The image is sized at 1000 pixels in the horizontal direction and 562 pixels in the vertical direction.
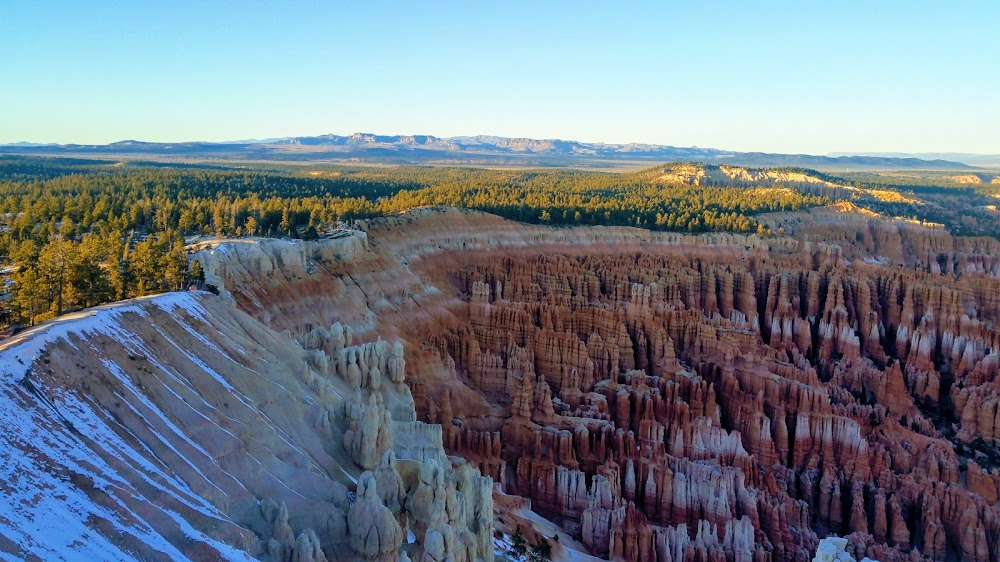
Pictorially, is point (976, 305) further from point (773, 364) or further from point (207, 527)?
point (207, 527)

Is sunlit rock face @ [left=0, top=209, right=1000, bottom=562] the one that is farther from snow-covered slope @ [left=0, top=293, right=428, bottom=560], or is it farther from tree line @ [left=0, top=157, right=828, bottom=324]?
tree line @ [left=0, top=157, right=828, bottom=324]

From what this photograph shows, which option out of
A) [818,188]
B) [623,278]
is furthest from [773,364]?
[818,188]

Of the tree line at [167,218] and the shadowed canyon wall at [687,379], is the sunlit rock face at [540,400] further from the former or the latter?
the tree line at [167,218]

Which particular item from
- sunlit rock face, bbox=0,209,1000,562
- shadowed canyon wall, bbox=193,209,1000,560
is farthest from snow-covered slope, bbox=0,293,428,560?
shadowed canyon wall, bbox=193,209,1000,560

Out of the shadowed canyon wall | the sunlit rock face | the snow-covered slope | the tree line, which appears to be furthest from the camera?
the shadowed canyon wall

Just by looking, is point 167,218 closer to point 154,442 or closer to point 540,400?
point 540,400

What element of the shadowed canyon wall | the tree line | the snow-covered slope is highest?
the tree line

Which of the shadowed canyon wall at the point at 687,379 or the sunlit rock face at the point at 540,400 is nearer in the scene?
the sunlit rock face at the point at 540,400

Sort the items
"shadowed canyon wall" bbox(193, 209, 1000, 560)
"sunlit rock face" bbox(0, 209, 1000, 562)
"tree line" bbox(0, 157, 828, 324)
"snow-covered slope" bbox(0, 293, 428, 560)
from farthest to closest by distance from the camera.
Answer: "shadowed canyon wall" bbox(193, 209, 1000, 560) < "tree line" bbox(0, 157, 828, 324) < "sunlit rock face" bbox(0, 209, 1000, 562) < "snow-covered slope" bbox(0, 293, 428, 560)

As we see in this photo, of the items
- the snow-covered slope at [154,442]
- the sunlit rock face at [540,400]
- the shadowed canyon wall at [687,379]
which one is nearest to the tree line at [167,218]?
the sunlit rock face at [540,400]
